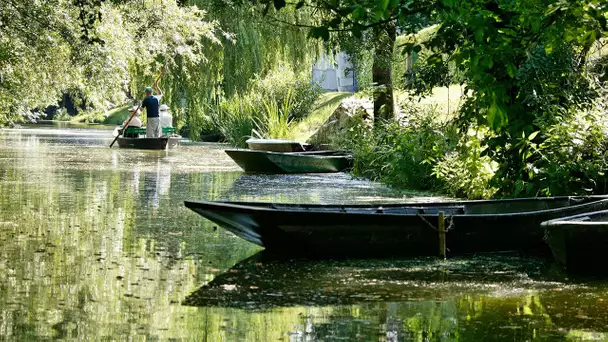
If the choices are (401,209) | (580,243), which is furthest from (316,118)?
(580,243)

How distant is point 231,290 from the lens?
726cm

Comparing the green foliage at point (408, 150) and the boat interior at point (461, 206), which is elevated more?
the green foliage at point (408, 150)

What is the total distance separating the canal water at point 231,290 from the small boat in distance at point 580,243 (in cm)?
18

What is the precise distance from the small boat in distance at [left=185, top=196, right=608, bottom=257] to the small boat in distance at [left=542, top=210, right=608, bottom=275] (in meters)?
0.89

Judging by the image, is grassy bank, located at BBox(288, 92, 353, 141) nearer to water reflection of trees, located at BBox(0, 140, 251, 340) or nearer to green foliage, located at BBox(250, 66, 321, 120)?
green foliage, located at BBox(250, 66, 321, 120)

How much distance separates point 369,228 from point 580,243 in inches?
71.2

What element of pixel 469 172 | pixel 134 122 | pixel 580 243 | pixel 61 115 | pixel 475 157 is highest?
pixel 61 115

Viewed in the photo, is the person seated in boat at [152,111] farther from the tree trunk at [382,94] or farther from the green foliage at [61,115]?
the green foliage at [61,115]

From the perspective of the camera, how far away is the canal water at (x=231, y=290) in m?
5.93

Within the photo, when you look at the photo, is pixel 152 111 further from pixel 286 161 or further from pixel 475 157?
pixel 475 157

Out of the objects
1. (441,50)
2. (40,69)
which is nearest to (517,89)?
(441,50)

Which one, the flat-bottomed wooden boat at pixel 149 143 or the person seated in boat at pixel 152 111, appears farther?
the flat-bottomed wooden boat at pixel 149 143

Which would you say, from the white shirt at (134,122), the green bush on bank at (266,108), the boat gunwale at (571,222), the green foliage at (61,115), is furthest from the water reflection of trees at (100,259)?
the green foliage at (61,115)

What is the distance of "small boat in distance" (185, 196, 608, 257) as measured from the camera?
28.1 ft
